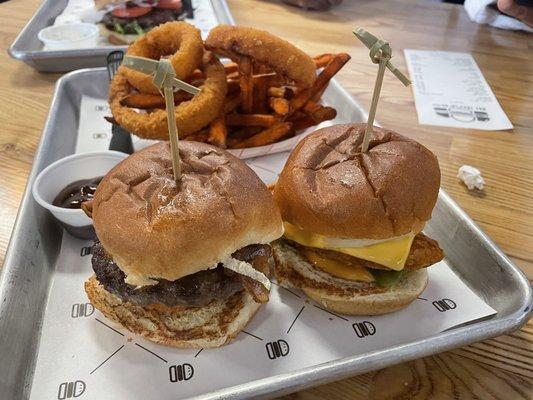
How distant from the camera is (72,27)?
3.14m

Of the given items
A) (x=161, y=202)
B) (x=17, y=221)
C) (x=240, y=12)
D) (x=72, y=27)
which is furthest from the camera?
(x=240, y=12)

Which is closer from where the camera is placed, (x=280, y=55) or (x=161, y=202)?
(x=161, y=202)

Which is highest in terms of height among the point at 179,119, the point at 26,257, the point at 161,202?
the point at 161,202

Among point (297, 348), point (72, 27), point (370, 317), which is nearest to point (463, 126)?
point (370, 317)

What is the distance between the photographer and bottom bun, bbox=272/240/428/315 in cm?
143

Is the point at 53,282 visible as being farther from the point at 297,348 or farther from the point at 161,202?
the point at 297,348

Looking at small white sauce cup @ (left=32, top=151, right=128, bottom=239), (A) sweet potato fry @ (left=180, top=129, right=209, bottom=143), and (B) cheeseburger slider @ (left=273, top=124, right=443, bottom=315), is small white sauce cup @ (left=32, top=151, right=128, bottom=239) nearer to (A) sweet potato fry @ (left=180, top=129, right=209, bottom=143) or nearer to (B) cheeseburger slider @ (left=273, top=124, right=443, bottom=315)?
(A) sweet potato fry @ (left=180, top=129, right=209, bottom=143)

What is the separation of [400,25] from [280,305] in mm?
3217

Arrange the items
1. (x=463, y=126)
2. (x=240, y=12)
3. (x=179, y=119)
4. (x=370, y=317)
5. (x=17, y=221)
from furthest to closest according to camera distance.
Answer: (x=240, y=12), (x=463, y=126), (x=179, y=119), (x=17, y=221), (x=370, y=317)

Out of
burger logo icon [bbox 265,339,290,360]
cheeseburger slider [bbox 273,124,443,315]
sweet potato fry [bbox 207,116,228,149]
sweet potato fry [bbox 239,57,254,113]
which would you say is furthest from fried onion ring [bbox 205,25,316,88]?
burger logo icon [bbox 265,339,290,360]

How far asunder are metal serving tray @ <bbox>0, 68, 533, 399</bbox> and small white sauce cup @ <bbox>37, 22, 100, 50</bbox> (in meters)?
1.20

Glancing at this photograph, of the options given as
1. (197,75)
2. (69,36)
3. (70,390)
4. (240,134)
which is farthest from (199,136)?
(69,36)

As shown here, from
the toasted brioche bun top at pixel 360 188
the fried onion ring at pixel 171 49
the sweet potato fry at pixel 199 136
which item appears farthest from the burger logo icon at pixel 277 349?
the fried onion ring at pixel 171 49

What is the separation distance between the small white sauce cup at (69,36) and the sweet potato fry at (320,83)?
175cm
